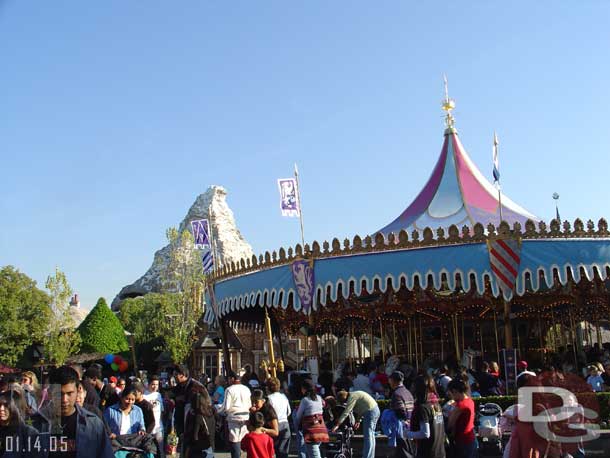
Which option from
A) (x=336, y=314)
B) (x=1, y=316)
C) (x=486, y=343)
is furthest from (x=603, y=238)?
(x=1, y=316)

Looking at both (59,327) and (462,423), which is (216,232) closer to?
(59,327)

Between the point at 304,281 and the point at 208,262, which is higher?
the point at 208,262

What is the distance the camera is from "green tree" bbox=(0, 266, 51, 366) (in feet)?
135

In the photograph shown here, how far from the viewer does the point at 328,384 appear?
1405cm

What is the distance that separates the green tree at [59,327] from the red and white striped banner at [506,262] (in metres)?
29.9

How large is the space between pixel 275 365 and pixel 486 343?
6.83 meters

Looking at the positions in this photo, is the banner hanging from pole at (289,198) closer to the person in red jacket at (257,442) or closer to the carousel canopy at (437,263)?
the carousel canopy at (437,263)

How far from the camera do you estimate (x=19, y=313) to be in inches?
1646

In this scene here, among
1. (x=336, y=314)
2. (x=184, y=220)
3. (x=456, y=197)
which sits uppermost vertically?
(x=184, y=220)

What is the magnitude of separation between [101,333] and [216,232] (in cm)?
4389

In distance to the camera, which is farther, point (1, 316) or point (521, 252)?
point (1, 316)

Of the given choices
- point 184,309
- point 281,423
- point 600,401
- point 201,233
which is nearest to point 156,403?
point 281,423

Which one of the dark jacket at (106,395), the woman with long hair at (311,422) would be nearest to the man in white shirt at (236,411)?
the woman with long hair at (311,422)

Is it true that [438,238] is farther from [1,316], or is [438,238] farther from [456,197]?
[1,316]
